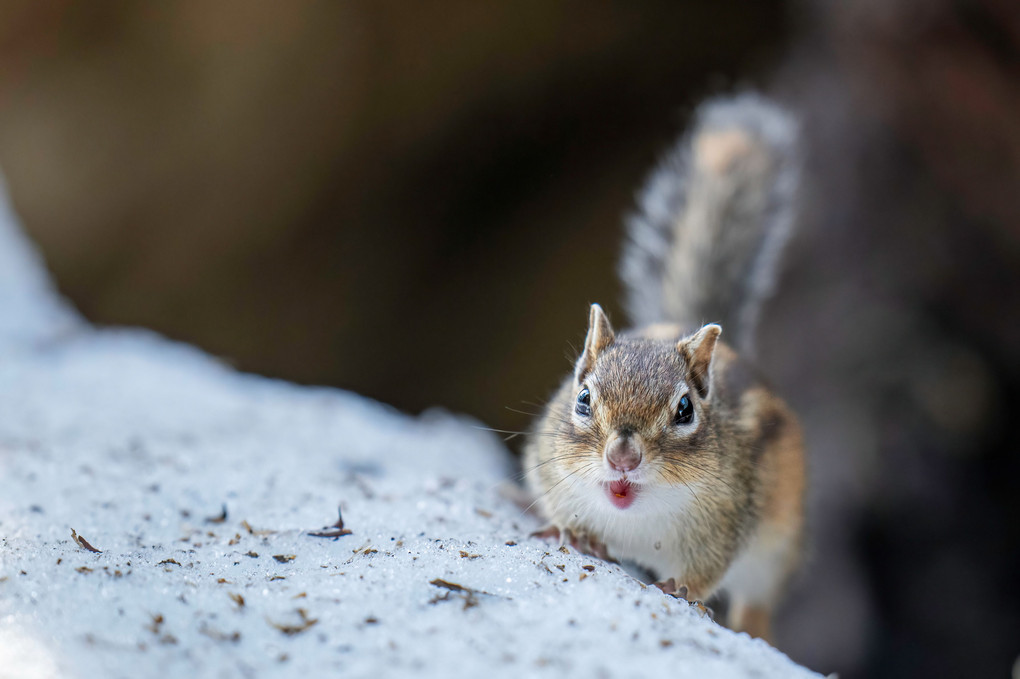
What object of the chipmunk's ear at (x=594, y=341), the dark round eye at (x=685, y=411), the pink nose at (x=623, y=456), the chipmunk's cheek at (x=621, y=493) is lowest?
the chipmunk's cheek at (x=621, y=493)

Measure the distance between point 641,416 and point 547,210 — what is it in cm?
418

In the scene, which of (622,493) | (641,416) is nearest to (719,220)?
(641,416)

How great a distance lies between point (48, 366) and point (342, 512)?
1.97 metres

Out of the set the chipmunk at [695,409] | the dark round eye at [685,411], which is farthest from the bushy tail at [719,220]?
the dark round eye at [685,411]

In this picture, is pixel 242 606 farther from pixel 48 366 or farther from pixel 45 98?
pixel 45 98

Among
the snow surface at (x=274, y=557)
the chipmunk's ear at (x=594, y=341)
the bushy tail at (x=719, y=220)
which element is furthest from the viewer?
the bushy tail at (x=719, y=220)

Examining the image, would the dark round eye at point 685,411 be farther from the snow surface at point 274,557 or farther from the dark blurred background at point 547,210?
the dark blurred background at point 547,210

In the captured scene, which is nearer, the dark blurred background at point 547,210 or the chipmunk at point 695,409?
the chipmunk at point 695,409

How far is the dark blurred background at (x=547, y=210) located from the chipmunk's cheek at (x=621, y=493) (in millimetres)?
2967

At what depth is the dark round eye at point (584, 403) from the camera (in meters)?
2.17

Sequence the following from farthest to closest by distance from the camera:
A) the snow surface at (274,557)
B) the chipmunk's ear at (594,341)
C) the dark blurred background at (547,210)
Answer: the dark blurred background at (547,210), the chipmunk's ear at (594,341), the snow surface at (274,557)

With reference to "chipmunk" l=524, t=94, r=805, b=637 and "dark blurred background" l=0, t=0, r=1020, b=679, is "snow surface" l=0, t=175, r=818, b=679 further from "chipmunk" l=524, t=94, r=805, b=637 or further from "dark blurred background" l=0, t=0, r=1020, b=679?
"dark blurred background" l=0, t=0, r=1020, b=679

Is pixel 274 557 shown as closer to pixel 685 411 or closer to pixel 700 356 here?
pixel 685 411

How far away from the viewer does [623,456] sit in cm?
191
